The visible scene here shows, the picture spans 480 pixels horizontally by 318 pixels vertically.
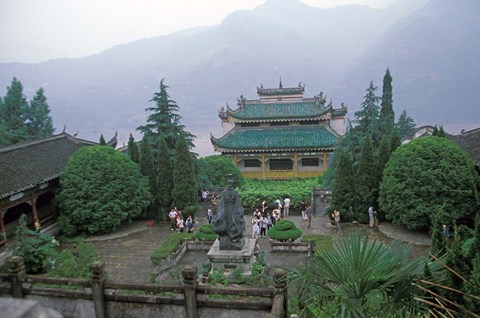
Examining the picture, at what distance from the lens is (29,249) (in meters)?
12.3

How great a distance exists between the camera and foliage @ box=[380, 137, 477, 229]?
52.2 feet

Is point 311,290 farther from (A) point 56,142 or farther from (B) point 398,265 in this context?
(A) point 56,142

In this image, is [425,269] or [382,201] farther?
[382,201]

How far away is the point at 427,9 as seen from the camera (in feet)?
655

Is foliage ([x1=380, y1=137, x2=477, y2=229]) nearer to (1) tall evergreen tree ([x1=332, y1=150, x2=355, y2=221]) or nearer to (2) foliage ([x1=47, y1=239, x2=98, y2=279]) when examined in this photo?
(1) tall evergreen tree ([x1=332, y1=150, x2=355, y2=221])

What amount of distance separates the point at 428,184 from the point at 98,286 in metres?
13.7

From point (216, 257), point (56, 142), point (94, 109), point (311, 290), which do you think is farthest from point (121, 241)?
point (94, 109)

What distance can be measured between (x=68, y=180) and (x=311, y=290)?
15797 millimetres

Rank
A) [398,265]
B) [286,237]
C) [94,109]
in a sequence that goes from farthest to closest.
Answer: [94,109]
[286,237]
[398,265]

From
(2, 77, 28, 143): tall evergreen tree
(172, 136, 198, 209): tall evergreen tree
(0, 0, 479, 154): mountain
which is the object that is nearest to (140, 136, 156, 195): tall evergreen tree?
(172, 136, 198, 209): tall evergreen tree

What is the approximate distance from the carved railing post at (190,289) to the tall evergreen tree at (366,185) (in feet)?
41.8

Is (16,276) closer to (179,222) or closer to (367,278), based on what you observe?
(367,278)

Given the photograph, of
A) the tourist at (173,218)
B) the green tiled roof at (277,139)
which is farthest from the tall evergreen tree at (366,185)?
the green tiled roof at (277,139)

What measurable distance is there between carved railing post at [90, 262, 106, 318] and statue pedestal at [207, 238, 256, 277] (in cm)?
385
